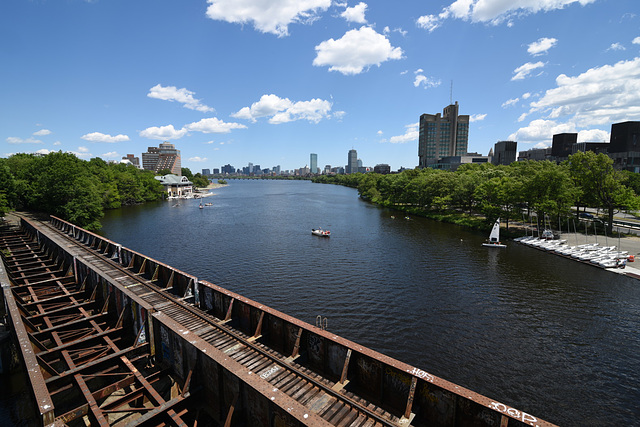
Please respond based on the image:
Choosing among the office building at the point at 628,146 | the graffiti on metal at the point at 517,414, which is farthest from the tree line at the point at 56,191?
the office building at the point at 628,146

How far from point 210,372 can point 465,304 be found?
86.2ft

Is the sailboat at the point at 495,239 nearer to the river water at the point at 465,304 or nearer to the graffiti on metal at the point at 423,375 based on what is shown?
the river water at the point at 465,304

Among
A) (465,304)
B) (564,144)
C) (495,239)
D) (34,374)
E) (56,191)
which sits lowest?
(465,304)

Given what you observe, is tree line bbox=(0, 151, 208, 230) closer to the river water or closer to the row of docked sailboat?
the river water

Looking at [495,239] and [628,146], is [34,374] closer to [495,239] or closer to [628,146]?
[495,239]

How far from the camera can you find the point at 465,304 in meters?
31.3

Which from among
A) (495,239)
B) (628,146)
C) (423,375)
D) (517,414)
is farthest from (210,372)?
(628,146)

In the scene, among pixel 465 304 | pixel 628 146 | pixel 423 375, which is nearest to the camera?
pixel 423 375

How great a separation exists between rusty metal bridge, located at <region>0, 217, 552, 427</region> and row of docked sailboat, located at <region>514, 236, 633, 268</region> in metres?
45.2

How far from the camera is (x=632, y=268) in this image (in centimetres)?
4069

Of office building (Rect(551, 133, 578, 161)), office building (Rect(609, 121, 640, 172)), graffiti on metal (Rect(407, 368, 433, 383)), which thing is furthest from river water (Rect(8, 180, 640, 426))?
office building (Rect(551, 133, 578, 161))

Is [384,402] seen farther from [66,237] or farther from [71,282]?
[66,237]

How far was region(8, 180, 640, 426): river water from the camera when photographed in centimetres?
1988

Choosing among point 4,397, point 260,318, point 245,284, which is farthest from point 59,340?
point 245,284
